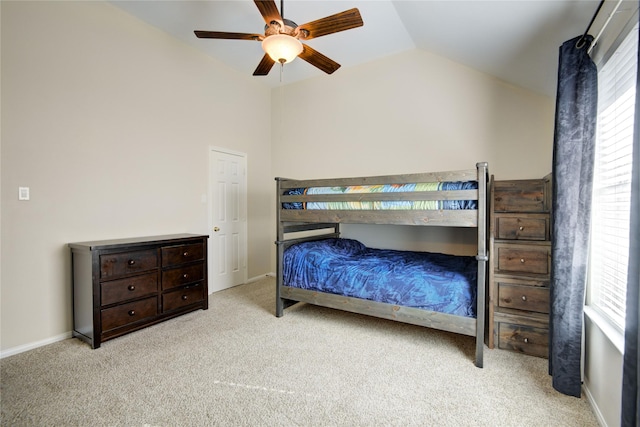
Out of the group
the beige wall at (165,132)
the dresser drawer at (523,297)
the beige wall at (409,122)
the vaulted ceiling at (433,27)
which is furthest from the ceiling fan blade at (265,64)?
the dresser drawer at (523,297)

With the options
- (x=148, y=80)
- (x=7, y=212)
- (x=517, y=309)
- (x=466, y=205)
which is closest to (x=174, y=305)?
(x=7, y=212)

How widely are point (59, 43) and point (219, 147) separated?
1810 millimetres

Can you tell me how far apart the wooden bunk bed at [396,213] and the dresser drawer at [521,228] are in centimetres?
32

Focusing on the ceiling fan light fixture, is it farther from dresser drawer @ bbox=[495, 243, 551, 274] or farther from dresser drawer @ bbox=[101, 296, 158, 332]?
dresser drawer @ bbox=[101, 296, 158, 332]

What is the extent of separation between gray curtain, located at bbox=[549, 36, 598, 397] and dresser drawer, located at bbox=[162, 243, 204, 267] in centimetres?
313

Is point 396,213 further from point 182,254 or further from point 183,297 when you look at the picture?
point 183,297

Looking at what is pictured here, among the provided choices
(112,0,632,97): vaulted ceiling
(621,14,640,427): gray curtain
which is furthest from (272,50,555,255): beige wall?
(621,14,640,427): gray curtain

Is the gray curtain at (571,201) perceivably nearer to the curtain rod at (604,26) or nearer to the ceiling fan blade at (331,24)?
the curtain rod at (604,26)

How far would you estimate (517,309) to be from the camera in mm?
2361

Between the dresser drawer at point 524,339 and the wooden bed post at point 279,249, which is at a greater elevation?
the wooden bed post at point 279,249

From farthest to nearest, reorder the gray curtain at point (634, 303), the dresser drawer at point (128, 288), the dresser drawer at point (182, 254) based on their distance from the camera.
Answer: the dresser drawer at point (182, 254) → the dresser drawer at point (128, 288) → the gray curtain at point (634, 303)

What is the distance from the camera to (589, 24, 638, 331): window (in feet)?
4.87

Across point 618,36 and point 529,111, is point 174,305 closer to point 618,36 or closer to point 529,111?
point 618,36

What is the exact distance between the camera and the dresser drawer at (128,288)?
8.21 feet
